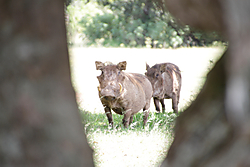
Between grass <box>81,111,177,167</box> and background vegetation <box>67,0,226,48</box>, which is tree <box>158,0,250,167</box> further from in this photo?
background vegetation <box>67,0,226,48</box>

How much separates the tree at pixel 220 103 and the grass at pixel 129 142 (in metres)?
3.39

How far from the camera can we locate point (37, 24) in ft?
2.35

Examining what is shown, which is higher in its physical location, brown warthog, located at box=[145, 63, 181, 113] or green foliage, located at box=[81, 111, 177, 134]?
brown warthog, located at box=[145, 63, 181, 113]

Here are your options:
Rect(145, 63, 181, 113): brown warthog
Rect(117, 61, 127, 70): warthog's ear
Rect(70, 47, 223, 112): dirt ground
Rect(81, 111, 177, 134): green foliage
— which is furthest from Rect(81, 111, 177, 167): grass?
Rect(70, 47, 223, 112): dirt ground

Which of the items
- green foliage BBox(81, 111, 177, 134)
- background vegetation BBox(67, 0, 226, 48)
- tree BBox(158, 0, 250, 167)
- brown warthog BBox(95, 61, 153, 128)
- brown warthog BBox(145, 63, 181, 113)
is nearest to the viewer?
tree BBox(158, 0, 250, 167)

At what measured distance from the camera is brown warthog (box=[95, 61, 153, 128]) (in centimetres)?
533

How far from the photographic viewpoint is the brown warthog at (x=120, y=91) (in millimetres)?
5332

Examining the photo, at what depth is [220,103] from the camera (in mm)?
731

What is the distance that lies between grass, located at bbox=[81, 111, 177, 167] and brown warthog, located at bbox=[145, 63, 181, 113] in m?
0.82

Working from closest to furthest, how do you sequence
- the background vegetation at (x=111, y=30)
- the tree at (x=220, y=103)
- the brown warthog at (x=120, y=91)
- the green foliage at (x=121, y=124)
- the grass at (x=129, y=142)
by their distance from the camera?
1. the tree at (x=220, y=103)
2. the grass at (x=129, y=142)
3. the brown warthog at (x=120, y=91)
4. the green foliage at (x=121, y=124)
5. the background vegetation at (x=111, y=30)

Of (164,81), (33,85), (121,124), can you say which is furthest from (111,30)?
(33,85)

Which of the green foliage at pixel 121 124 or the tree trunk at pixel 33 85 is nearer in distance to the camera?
the tree trunk at pixel 33 85

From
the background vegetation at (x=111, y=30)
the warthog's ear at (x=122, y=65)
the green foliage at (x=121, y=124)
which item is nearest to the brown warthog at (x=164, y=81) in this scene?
the green foliage at (x=121, y=124)

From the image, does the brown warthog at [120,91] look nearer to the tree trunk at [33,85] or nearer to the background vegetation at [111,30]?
the tree trunk at [33,85]
